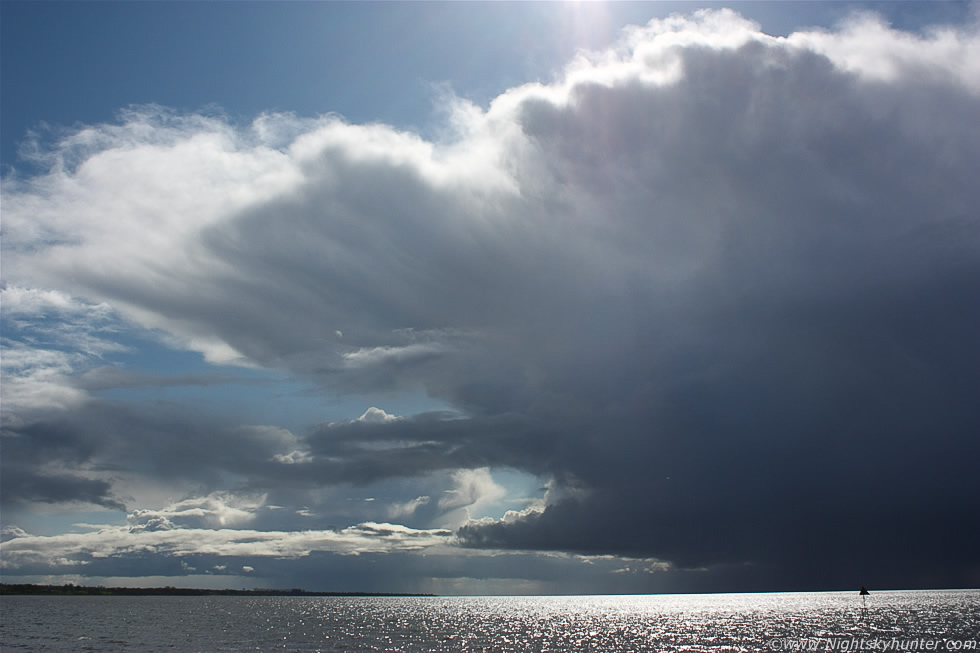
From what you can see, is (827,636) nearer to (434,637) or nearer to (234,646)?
(434,637)

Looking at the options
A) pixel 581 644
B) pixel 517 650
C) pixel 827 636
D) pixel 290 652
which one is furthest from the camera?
pixel 827 636

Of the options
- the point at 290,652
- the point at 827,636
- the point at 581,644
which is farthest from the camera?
the point at 827,636

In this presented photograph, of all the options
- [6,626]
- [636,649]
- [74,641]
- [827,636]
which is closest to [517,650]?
[636,649]

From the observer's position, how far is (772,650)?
133875mm

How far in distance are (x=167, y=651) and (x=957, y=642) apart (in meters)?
159

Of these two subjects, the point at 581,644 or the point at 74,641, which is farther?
the point at 581,644

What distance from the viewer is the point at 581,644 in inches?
6225

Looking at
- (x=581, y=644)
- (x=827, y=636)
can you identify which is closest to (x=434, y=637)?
(x=581, y=644)

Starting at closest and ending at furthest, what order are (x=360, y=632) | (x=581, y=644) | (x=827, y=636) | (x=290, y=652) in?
(x=290, y=652) → (x=581, y=644) → (x=827, y=636) → (x=360, y=632)

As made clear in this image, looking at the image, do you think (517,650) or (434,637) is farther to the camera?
(434,637)

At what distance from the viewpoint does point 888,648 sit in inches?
5256

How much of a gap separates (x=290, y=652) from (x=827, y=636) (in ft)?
421

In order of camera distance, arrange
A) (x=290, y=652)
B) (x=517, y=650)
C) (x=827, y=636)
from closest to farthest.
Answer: (x=290, y=652) → (x=517, y=650) → (x=827, y=636)

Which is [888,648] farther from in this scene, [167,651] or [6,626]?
[6,626]
